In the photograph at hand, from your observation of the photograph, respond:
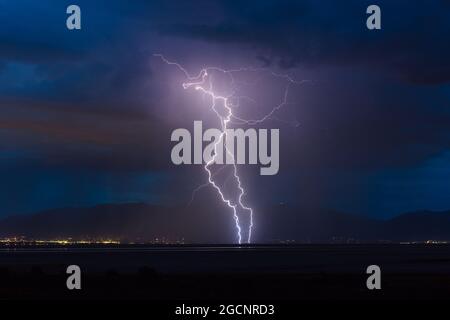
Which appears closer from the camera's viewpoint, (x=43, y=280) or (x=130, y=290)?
(x=130, y=290)

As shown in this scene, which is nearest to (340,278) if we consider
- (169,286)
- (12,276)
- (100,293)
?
(169,286)

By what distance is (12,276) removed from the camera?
43906 mm

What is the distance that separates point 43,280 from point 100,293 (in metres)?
7.74
